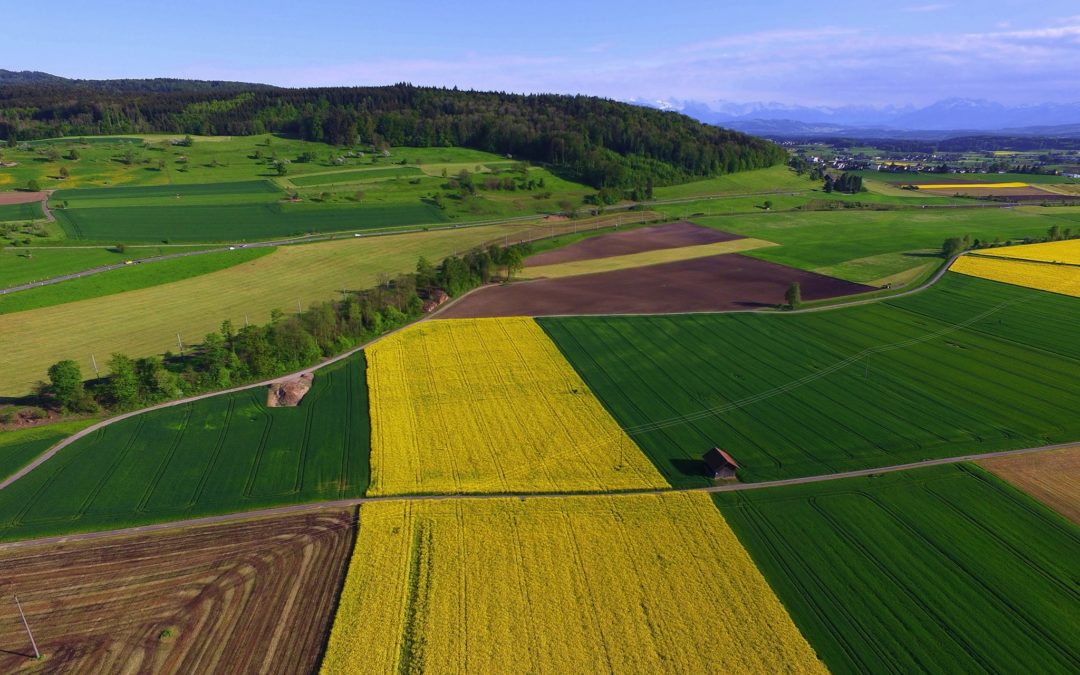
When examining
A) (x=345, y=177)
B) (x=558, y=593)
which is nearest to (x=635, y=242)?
(x=558, y=593)

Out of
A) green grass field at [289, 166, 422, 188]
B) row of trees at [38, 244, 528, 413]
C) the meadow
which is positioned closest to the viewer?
row of trees at [38, 244, 528, 413]

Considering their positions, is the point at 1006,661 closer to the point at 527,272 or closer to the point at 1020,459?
the point at 1020,459

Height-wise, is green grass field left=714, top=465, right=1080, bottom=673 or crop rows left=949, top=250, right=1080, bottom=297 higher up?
crop rows left=949, top=250, right=1080, bottom=297

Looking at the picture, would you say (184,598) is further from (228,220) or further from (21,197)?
(21,197)

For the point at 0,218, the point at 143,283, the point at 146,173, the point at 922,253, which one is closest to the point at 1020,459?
the point at 922,253

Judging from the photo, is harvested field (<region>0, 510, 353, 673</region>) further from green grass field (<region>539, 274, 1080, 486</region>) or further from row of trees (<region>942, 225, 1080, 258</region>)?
row of trees (<region>942, 225, 1080, 258</region>)

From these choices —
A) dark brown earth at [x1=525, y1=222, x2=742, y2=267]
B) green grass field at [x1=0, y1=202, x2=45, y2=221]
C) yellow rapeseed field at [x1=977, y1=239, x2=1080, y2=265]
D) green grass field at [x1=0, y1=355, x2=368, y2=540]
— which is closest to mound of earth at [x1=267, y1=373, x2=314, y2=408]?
green grass field at [x1=0, y1=355, x2=368, y2=540]
